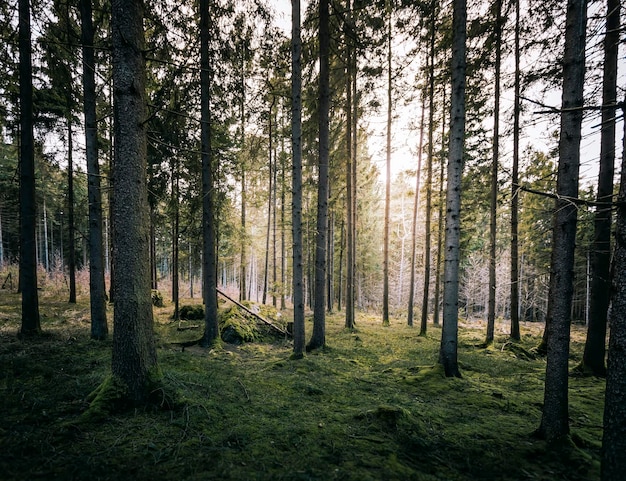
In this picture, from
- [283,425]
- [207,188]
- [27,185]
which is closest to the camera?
[283,425]

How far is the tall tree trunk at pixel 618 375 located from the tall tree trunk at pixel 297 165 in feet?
20.5

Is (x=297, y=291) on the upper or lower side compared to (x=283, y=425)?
upper

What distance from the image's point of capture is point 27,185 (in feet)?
25.5

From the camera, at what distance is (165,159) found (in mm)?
11555

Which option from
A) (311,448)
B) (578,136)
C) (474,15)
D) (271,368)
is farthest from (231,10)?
(311,448)

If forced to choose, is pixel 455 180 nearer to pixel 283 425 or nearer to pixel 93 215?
pixel 283 425

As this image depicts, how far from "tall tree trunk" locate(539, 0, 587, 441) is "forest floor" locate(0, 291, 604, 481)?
1.55 feet

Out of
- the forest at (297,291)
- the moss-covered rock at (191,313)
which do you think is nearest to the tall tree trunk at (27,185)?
the forest at (297,291)

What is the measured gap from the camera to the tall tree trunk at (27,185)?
755 centimetres

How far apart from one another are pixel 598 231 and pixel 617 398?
7.38 m

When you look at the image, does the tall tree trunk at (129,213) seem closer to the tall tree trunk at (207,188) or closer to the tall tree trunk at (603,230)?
the tall tree trunk at (207,188)

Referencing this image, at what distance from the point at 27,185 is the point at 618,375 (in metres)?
12.3

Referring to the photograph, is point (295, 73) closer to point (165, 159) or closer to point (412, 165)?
point (165, 159)

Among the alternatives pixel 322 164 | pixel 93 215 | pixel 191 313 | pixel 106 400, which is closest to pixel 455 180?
pixel 322 164
